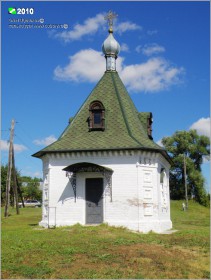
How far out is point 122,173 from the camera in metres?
19.4

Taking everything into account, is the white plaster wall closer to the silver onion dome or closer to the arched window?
the arched window

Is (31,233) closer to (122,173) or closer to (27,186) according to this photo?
(122,173)

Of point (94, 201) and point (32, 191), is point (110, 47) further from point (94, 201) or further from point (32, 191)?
point (32, 191)

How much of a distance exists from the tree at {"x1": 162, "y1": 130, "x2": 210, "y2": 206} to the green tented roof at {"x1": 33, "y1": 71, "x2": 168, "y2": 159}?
34.8m

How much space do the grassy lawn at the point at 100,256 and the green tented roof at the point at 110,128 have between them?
16.0 feet

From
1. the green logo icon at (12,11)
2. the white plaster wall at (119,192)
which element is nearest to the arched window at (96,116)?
the white plaster wall at (119,192)

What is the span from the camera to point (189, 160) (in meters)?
56.5

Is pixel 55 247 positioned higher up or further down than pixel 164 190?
further down

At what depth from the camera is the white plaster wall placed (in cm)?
1916

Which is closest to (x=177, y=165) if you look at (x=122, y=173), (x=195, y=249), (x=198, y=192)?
(x=198, y=192)

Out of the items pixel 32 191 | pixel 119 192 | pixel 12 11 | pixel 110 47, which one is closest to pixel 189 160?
pixel 110 47

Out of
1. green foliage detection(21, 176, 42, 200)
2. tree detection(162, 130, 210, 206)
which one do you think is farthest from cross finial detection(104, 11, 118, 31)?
green foliage detection(21, 176, 42, 200)

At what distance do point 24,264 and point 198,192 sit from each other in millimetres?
47819

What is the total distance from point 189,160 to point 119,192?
39.0 m
